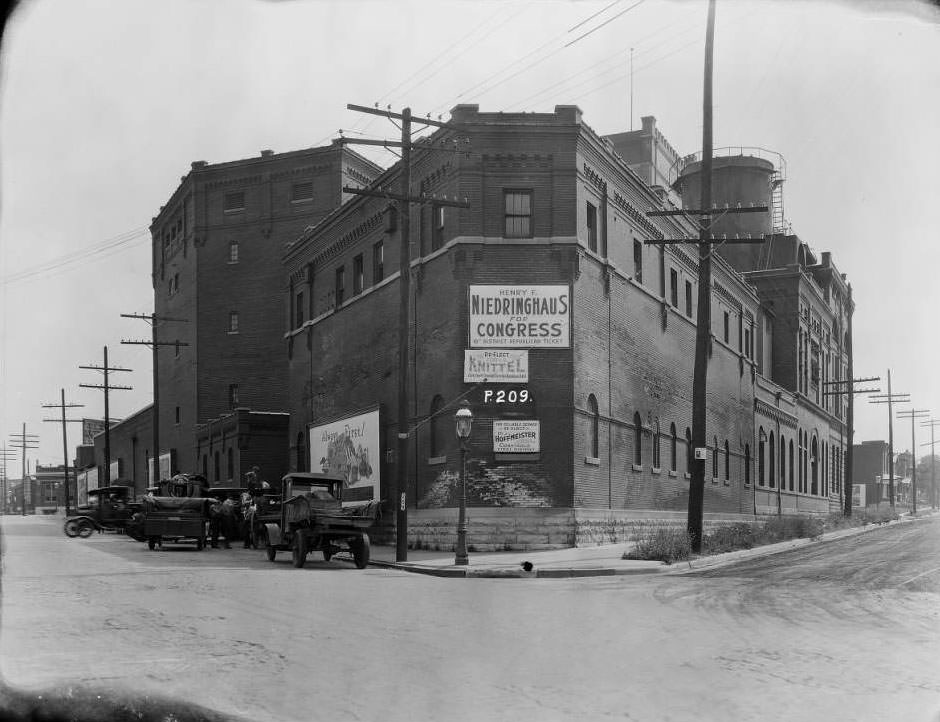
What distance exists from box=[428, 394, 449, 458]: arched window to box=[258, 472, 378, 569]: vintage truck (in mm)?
3632

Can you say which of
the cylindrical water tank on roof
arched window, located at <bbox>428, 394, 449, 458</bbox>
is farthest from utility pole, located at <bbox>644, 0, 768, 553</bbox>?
the cylindrical water tank on roof

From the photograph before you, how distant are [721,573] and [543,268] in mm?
10950

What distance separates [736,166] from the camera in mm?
61375

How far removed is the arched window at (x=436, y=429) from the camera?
27980mm

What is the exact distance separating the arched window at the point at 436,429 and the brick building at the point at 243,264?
25230mm

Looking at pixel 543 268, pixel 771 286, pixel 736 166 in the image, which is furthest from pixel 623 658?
pixel 736 166

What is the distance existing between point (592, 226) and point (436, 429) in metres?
7.54

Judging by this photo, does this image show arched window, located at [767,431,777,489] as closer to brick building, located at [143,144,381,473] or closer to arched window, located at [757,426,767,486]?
arched window, located at [757,426,767,486]

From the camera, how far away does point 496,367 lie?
2698cm

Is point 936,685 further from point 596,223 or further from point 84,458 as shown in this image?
point 84,458

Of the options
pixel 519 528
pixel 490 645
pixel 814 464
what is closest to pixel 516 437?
pixel 519 528

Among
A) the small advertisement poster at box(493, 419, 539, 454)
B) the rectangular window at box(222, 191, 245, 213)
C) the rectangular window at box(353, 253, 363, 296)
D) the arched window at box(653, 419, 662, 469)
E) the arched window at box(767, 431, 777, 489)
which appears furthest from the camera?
the rectangular window at box(222, 191, 245, 213)

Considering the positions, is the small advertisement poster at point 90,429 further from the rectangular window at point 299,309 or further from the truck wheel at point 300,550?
the truck wheel at point 300,550

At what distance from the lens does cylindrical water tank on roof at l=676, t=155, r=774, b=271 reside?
59.7 metres
